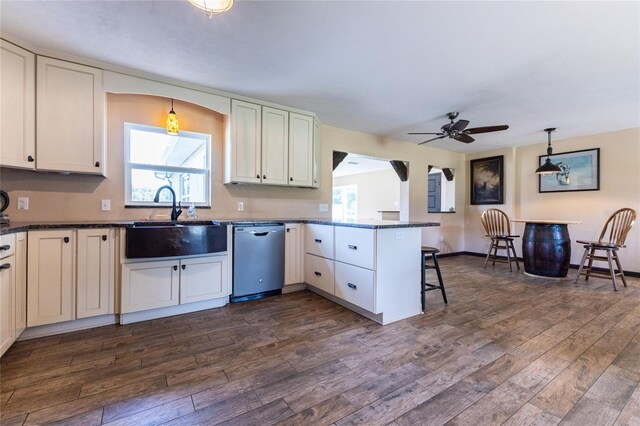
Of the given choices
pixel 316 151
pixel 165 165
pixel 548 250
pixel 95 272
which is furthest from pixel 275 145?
pixel 548 250

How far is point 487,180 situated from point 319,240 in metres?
4.55

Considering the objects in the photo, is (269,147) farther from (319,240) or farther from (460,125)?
(460,125)

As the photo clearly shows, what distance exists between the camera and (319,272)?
319cm

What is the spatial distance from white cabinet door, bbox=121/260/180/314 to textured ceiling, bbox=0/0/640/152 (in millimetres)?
1831

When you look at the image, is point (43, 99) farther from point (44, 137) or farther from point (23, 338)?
point (23, 338)

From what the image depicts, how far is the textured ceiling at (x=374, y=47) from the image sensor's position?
187cm

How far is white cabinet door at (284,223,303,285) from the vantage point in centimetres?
333

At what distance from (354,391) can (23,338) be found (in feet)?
8.17

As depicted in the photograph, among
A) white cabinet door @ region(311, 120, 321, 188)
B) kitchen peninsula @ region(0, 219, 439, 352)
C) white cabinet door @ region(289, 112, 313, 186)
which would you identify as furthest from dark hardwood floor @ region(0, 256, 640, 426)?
white cabinet door @ region(311, 120, 321, 188)

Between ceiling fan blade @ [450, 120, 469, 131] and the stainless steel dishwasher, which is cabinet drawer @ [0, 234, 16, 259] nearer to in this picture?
the stainless steel dishwasher

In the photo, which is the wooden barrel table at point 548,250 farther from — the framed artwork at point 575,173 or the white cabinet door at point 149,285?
the white cabinet door at point 149,285

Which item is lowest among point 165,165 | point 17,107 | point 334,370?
point 334,370

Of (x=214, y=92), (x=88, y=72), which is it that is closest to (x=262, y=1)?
(x=214, y=92)

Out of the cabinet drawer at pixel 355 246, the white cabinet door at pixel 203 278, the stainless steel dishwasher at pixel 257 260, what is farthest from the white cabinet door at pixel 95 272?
the cabinet drawer at pixel 355 246
